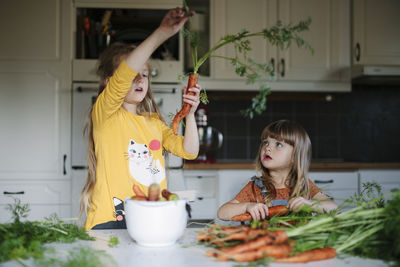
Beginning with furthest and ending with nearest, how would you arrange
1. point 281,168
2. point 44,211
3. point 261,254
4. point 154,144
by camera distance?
1. point 44,211
2. point 281,168
3. point 154,144
4. point 261,254

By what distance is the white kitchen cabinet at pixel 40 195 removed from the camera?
2.46 meters

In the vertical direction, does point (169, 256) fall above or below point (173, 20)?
below

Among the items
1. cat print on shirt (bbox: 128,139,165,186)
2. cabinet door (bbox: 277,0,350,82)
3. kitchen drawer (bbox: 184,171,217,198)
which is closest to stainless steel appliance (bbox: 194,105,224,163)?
kitchen drawer (bbox: 184,171,217,198)

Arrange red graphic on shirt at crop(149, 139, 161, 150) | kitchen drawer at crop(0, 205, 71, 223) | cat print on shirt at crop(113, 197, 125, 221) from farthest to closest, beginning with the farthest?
kitchen drawer at crop(0, 205, 71, 223) → red graphic on shirt at crop(149, 139, 161, 150) → cat print on shirt at crop(113, 197, 125, 221)

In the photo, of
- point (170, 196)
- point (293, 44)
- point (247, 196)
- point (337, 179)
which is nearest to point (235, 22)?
point (293, 44)

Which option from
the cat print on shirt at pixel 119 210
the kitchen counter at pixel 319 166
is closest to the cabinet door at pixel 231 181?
the kitchen counter at pixel 319 166

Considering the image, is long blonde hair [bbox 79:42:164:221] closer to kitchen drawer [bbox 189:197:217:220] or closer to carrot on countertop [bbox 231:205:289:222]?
carrot on countertop [bbox 231:205:289:222]

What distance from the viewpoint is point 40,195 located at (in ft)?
8.13

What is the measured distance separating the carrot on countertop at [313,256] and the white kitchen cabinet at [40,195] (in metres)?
1.99

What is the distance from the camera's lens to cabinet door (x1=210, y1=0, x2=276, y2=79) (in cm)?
277

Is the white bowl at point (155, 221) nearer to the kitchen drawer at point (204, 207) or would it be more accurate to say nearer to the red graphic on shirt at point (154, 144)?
the red graphic on shirt at point (154, 144)

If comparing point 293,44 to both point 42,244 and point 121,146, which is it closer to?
point 121,146

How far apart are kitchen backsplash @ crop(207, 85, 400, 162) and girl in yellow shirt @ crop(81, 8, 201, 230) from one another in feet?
5.64

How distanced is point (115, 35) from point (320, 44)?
1438 millimetres
